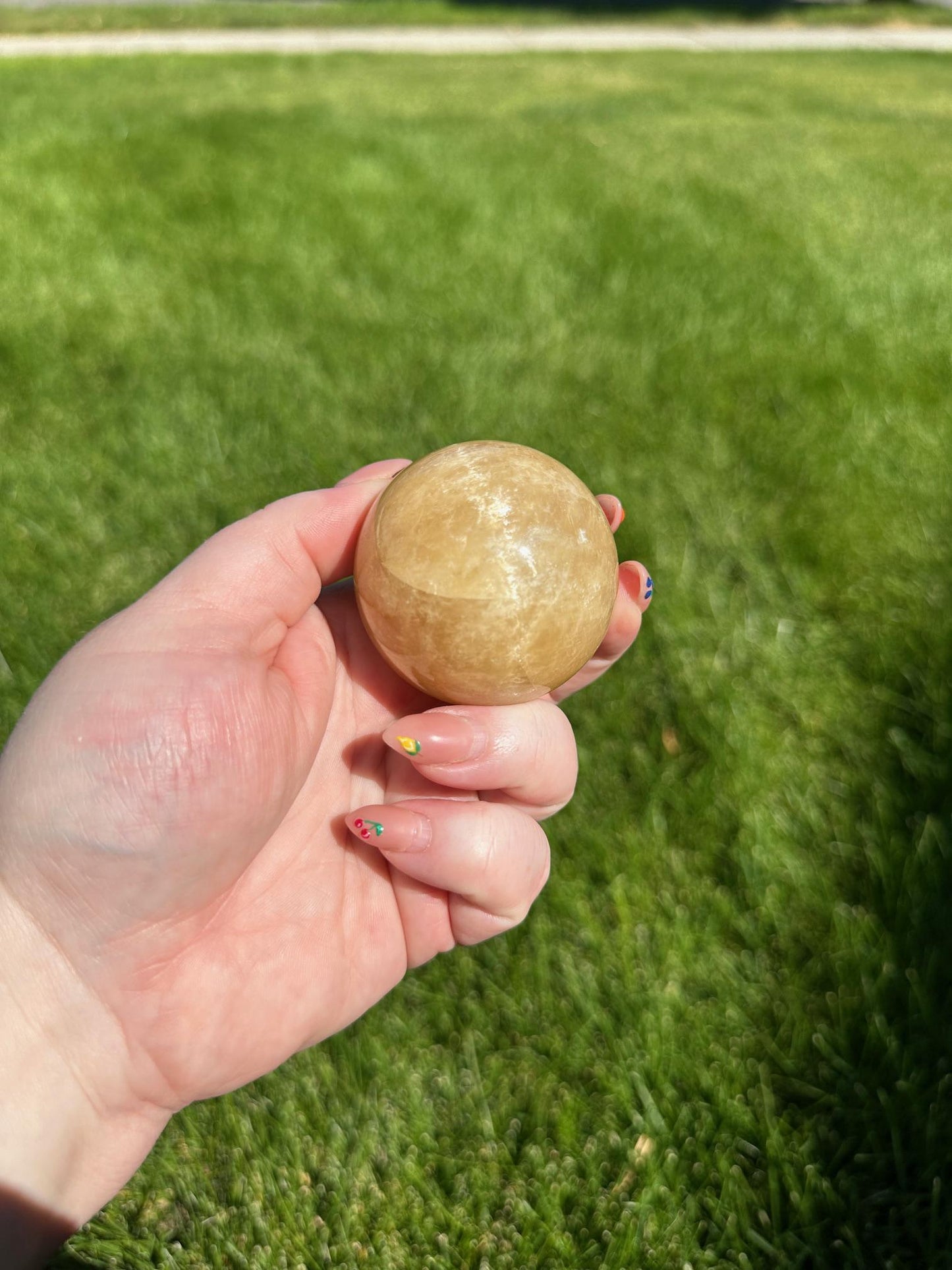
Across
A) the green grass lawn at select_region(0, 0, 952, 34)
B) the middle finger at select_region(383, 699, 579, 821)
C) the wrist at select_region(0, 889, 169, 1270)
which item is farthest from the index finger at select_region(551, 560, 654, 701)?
the green grass lawn at select_region(0, 0, 952, 34)

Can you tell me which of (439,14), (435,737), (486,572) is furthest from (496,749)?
(439,14)

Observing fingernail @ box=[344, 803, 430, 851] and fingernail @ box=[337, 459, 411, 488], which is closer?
fingernail @ box=[344, 803, 430, 851]

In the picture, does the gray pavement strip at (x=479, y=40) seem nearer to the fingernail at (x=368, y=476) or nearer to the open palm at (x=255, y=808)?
the fingernail at (x=368, y=476)

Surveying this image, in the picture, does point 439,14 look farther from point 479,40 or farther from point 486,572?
point 486,572

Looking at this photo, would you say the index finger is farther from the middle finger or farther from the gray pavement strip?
the gray pavement strip

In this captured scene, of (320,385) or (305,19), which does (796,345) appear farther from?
(305,19)

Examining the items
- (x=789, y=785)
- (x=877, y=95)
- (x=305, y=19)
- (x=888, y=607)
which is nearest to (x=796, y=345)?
(x=888, y=607)

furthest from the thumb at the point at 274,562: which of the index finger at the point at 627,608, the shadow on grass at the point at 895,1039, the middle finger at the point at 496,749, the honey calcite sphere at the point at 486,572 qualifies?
the shadow on grass at the point at 895,1039
